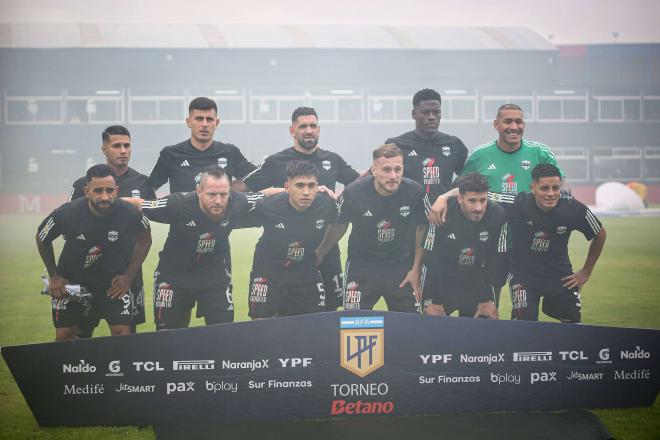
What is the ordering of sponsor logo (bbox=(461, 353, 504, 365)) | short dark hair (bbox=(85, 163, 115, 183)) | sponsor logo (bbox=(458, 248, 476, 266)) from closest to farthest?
sponsor logo (bbox=(461, 353, 504, 365)) < short dark hair (bbox=(85, 163, 115, 183)) < sponsor logo (bbox=(458, 248, 476, 266))

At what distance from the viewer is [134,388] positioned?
5352 millimetres

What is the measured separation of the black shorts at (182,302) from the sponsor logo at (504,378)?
199 cm

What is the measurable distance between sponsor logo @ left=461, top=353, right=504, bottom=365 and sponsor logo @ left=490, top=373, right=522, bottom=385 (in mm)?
101

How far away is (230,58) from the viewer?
69.2 ft

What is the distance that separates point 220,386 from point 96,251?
168cm

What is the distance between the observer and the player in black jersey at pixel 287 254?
633 cm

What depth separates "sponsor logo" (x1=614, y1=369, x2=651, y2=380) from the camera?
18.8 ft

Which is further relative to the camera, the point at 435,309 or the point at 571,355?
the point at 435,309

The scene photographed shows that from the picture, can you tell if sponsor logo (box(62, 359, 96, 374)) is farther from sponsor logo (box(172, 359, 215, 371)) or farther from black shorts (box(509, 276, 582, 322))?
black shorts (box(509, 276, 582, 322))

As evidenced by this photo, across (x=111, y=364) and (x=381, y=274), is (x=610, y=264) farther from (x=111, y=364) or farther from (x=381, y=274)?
(x=111, y=364)

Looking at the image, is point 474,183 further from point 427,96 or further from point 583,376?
point 583,376

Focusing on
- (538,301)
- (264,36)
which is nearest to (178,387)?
(538,301)

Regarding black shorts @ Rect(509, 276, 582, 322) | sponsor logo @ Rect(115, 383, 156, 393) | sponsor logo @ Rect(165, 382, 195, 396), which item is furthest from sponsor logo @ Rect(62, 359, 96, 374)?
black shorts @ Rect(509, 276, 582, 322)

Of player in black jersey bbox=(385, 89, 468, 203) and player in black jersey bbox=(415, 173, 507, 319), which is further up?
player in black jersey bbox=(385, 89, 468, 203)
